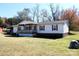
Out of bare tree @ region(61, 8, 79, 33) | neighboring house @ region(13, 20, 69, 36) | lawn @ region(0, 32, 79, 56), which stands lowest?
lawn @ region(0, 32, 79, 56)

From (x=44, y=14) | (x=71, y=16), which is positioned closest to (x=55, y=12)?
(x=44, y=14)

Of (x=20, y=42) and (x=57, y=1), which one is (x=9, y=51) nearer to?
(x=20, y=42)

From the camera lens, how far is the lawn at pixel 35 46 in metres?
5.57

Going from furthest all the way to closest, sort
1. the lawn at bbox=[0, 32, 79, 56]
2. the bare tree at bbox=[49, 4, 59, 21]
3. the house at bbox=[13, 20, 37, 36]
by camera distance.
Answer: the house at bbox=[13, 20, 37, 36], the bare tree at bbox=[49, 4, 59, 21], the lawn at bbox=[0, 32, 79, 56]

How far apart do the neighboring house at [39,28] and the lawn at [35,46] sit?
0.19 m

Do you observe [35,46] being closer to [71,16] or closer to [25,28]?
[25,28]

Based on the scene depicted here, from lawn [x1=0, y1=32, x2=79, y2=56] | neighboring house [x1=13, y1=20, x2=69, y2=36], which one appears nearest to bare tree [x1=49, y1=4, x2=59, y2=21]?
neighboring house [x1=13, y1=20, x2=69, y2=36]

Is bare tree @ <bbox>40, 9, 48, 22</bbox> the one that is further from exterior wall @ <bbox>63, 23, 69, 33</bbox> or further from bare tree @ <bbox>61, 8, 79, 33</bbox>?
exterior wall @ <bbox>63, 23, 69, 33</bbox>

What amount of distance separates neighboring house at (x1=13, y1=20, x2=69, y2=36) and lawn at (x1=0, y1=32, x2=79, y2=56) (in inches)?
7.5

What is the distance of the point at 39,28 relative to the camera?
6.77m

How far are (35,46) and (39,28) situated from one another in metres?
1.11

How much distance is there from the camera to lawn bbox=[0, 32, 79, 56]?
5.57 metres

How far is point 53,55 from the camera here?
554cm

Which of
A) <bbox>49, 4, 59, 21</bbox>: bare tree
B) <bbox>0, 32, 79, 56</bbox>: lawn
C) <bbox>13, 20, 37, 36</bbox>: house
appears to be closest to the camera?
<bbox>0, 32, 79, 56</bbox>: lawn
